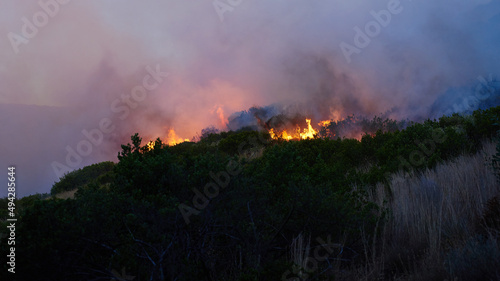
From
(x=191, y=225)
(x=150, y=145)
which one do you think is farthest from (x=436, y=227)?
(x=150, y=145)

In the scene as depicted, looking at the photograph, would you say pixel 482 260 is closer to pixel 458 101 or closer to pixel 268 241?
pixel 268 241

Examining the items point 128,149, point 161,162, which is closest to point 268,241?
point 161,162

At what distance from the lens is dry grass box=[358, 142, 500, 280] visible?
327cm

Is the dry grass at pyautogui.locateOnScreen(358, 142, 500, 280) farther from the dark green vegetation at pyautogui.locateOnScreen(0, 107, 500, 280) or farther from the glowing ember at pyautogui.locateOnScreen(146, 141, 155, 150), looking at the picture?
the glowing ember at pyautogui.locateOnScreen(146, 141, 155, 150)

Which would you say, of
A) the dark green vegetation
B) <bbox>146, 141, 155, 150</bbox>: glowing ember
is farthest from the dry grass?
<bbox>146, 141, 155, 150</bbox>: glowing ember

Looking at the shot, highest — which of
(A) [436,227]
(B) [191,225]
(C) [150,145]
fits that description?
(C) [150,145]

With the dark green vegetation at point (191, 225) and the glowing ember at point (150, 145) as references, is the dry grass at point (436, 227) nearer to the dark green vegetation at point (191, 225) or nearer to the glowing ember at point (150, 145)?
the dark green vegetation at point (191, 225)

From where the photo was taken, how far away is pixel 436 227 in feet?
13.9

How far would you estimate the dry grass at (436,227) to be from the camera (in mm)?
3273

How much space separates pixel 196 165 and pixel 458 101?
31153mm

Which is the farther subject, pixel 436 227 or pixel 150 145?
pixel 150 145

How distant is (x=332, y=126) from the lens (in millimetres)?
23109

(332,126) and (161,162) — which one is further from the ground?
(332,126)

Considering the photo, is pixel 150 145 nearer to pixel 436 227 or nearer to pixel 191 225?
pixel 191 225
